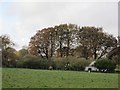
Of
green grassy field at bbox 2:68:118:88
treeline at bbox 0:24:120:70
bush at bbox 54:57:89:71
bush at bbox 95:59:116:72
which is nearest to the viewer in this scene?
green grassy field at bbox 2:68:118:88

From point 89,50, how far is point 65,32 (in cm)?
897

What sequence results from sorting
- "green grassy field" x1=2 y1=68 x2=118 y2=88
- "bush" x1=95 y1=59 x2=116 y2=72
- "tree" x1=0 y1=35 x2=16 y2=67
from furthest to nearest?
"tree" x1=0 y1=35 x2=16 y2=67
"bush" x1=95 y1=59 x2=116 y2=72
"green grassy field" x1=2 y1=68 x2=118 y2=88

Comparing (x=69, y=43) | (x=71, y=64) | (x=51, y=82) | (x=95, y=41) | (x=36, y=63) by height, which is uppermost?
(x=95, y=41)

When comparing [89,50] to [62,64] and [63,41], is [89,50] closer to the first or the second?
[63,41]

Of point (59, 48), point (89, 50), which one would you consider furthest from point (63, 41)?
point (89, 50)

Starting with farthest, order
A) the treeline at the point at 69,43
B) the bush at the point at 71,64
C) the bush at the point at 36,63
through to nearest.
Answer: the treeline at the point at 69,43, the bush at the point at 71,64, the bush at the point at 36,63

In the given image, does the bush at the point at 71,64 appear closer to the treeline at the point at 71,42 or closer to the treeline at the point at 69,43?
the treeline at the point at 69,43

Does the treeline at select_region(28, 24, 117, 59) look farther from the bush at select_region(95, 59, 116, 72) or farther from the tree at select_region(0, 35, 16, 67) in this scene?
the bush at select_region(95, 59, 116, 72)

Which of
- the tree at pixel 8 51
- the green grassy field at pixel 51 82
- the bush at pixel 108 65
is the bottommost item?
the green grassy field at pixel 51 82

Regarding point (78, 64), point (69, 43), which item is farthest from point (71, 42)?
point (78, 64)

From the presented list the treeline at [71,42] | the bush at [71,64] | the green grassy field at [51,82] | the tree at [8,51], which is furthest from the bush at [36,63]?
the green grassy field at [51,82]

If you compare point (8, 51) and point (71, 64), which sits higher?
point (8, 51)

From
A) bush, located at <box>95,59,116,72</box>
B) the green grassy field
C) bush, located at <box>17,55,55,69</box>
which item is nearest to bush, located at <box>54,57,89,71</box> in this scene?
bush, located at <box>17,55,55,69</box>

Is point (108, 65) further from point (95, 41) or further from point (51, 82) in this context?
point (51, 82)
